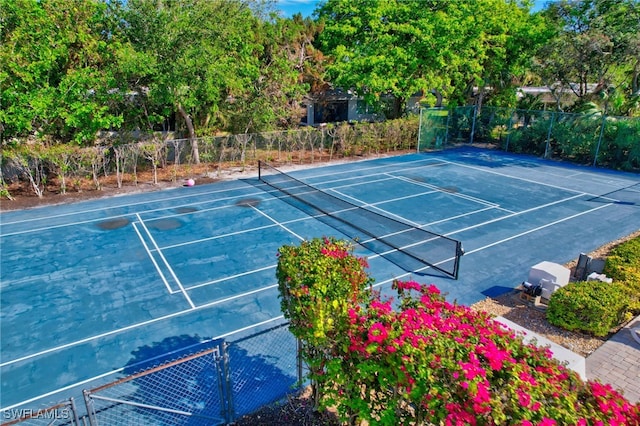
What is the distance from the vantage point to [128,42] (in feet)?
59.5

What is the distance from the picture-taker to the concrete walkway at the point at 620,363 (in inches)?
266

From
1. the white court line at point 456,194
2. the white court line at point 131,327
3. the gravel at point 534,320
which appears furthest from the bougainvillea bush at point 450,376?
the white court line at point 456,194

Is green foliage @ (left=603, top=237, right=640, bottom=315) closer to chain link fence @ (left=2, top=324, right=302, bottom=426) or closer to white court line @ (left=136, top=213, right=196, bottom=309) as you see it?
chain link fence @ (left=2, top=324, right=302, bottom=426)

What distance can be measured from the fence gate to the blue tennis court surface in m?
0.75

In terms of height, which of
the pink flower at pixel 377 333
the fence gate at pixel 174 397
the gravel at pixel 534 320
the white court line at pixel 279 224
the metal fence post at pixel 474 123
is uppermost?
the metal fence post at pixel 474 123

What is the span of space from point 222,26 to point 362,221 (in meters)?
12.9

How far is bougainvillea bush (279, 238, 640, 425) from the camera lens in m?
3.40

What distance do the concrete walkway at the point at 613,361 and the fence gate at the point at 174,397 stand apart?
4.90 meters

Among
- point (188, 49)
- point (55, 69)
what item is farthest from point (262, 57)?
point (55, 69)

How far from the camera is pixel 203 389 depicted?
6734mm

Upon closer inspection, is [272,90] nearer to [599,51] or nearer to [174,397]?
[599,51]

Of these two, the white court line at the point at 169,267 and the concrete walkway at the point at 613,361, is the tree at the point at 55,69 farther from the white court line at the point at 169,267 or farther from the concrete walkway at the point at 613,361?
the concrete walkway at the point at 613,361

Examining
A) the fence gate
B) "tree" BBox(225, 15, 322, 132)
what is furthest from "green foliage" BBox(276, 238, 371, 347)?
"tree" BBox(225, 15, 322, 132)

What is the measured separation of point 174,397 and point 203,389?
45 cm
